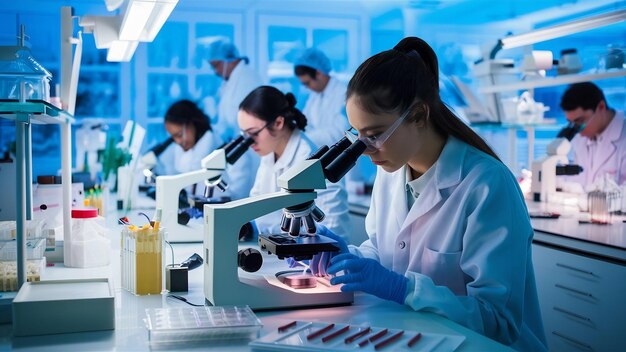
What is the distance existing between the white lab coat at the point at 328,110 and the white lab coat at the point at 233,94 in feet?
1.95

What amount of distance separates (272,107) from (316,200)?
600mm

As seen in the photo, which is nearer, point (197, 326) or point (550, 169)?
point (197, 326)

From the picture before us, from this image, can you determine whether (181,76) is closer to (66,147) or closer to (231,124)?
(231,124)

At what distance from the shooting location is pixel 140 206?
4.55m

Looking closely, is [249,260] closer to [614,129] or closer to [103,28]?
[103,28]

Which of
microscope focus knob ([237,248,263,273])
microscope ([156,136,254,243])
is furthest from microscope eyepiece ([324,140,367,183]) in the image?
microscope ([156,136,254,243])

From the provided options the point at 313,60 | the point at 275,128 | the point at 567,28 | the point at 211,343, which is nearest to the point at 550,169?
the point at 567,28

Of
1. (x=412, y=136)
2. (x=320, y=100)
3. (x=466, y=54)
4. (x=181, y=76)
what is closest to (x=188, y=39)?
(x=181, y=76)

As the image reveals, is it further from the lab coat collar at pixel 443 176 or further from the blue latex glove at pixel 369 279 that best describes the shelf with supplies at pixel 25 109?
the lab coat collar at pixel 443 176

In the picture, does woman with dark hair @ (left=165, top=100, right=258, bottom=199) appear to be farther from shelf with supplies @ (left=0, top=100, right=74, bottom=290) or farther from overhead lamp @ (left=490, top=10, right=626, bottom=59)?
shelf with supplies @ (left=0, top=100, right=74, bottom=290)

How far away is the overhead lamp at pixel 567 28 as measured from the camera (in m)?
3.33

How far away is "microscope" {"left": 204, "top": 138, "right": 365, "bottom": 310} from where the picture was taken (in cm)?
159

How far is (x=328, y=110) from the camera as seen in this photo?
614 cm

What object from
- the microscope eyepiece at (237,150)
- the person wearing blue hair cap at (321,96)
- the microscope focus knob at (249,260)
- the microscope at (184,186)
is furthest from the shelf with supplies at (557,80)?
the microscope focus knob at (249,260)
